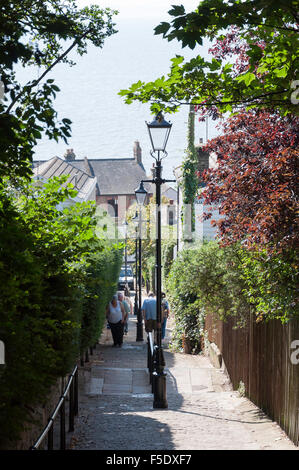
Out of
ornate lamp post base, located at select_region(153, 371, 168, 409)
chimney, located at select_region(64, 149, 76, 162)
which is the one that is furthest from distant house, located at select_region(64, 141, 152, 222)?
ornate lamp post base, located at select_region(153, 371, 168, 409)

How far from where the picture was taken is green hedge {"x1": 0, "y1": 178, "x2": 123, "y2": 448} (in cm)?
497

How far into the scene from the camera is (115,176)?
95562mm

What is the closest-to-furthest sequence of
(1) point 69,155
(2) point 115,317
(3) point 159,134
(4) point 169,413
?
(4) point 169,413
(3) point 159,134
(2) point 115,317
(1) point 69,155

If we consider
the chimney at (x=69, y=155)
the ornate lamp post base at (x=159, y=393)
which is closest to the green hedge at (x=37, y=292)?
the ornate lamp post base at (x=159, y=393)

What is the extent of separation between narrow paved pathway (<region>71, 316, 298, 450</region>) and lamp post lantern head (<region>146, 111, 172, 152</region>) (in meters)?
4.68

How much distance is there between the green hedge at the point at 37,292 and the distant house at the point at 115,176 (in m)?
78.8

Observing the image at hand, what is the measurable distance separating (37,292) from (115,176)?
295 ft

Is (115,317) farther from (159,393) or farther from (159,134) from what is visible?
(159,134)

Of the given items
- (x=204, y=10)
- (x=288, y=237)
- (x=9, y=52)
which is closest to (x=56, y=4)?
(x=9, y=52)

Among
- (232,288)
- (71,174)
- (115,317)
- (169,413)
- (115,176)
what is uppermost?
(115,176)

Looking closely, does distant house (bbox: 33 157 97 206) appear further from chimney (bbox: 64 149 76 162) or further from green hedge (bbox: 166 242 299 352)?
green hedge (bbox: 166 242 299 352)

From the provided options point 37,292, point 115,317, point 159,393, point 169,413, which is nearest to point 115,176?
point 115,317

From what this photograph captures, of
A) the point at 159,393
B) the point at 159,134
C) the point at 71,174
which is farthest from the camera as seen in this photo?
the point at 71,174

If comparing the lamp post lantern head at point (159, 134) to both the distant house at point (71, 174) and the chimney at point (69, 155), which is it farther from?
the chimney at point (69, 155)
